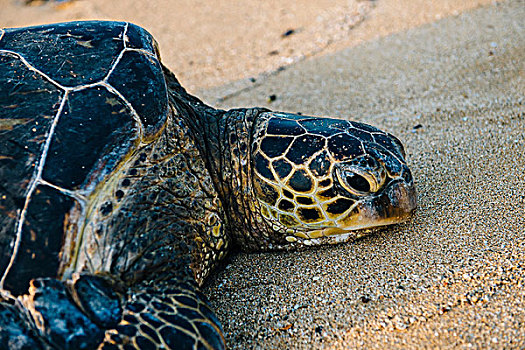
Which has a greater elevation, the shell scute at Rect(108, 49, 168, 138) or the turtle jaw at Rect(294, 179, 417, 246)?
the shell scute at Rect(108, 49, 168, 138)

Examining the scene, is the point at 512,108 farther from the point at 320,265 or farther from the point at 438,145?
the point at 320,265

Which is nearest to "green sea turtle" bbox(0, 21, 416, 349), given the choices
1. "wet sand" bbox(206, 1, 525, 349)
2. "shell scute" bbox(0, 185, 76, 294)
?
"shell scute" bbox(0, 185, 76, 294)

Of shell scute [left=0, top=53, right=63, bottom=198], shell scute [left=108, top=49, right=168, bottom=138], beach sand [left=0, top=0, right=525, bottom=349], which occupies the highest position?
shell scute [left=0, top=53, right=63, bottom=198]

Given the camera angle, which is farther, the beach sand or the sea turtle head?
the sea turtle head

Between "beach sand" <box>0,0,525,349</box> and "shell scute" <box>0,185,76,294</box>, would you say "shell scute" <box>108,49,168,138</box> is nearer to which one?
"shell scute" <box>0,185,76,294</box>

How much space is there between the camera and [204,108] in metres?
2.40

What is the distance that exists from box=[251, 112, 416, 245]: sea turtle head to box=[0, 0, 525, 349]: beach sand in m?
0.15

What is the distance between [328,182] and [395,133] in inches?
45.7

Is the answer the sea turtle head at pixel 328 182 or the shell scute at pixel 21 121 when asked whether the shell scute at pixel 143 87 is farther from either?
the sea turtle head at pixel 328 182

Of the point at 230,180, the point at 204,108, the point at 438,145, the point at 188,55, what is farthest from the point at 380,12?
the point at 230,180

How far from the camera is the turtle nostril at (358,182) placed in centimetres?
196

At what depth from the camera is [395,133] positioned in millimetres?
2961

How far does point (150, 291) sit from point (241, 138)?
0.82m

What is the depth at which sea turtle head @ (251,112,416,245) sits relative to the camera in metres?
1.98
